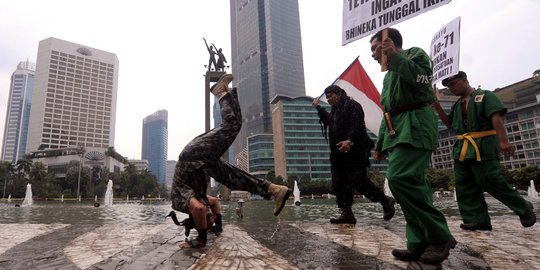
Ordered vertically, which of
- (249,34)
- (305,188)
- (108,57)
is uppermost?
(249,34)

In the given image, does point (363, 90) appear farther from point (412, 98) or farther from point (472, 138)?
point (412, 98)

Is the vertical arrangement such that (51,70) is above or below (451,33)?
above

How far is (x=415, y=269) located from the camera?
208 cm

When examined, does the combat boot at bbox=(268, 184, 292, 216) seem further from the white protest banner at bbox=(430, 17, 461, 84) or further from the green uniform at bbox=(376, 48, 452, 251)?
the white protest banner at bbox=(430, 17, 461, 84)

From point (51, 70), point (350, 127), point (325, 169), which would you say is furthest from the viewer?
point (51, 70)

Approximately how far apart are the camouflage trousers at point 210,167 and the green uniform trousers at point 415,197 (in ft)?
5.01

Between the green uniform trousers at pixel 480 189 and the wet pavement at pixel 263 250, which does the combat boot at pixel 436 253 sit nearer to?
the wet pavement at pixel 263 250

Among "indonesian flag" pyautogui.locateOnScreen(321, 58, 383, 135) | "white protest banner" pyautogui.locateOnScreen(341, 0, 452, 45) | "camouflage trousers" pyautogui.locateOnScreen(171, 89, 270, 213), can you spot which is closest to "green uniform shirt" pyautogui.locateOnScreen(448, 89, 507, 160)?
"white protest banner" pyautogui.locateOnScreen(341, 0, 452, 45)

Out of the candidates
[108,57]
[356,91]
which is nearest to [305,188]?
[356,91]

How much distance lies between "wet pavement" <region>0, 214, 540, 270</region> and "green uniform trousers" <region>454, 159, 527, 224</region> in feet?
0.85

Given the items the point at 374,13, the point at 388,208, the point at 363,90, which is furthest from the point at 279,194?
the point at 363,90

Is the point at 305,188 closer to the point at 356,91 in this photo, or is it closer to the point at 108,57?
the point at 356,91

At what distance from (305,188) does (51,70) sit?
434 ft

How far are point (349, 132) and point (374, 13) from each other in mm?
1658
